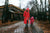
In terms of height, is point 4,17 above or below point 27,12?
below

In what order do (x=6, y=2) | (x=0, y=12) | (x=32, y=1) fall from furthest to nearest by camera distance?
1. (x=0, y=12)
2. (x=32, y=1)
3. (x=6, y=2)

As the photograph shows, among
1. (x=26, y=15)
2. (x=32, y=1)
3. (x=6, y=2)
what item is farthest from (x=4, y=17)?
(x=32, y=1)

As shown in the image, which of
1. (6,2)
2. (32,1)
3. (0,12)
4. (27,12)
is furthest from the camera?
(0,12)

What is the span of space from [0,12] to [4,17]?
1482 centimetres

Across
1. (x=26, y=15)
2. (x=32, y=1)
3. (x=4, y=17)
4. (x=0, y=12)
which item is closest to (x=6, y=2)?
(x=4, y=17)

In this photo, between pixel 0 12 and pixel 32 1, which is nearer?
pixel 32 1

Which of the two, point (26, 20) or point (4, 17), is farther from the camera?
point (4, 17)

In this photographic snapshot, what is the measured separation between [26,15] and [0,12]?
23950 millimetres

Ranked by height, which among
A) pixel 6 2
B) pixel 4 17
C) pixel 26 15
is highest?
pixel 6 2

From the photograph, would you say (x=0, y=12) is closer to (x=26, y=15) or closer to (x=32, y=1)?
(x=32, y=1)

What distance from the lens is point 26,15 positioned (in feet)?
27.3

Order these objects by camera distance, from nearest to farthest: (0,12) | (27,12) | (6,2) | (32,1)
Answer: (27,12)
(6,2)
(32,1)
(0,12)

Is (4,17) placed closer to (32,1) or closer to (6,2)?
(6,2)

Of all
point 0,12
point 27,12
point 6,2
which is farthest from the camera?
point 0,12
